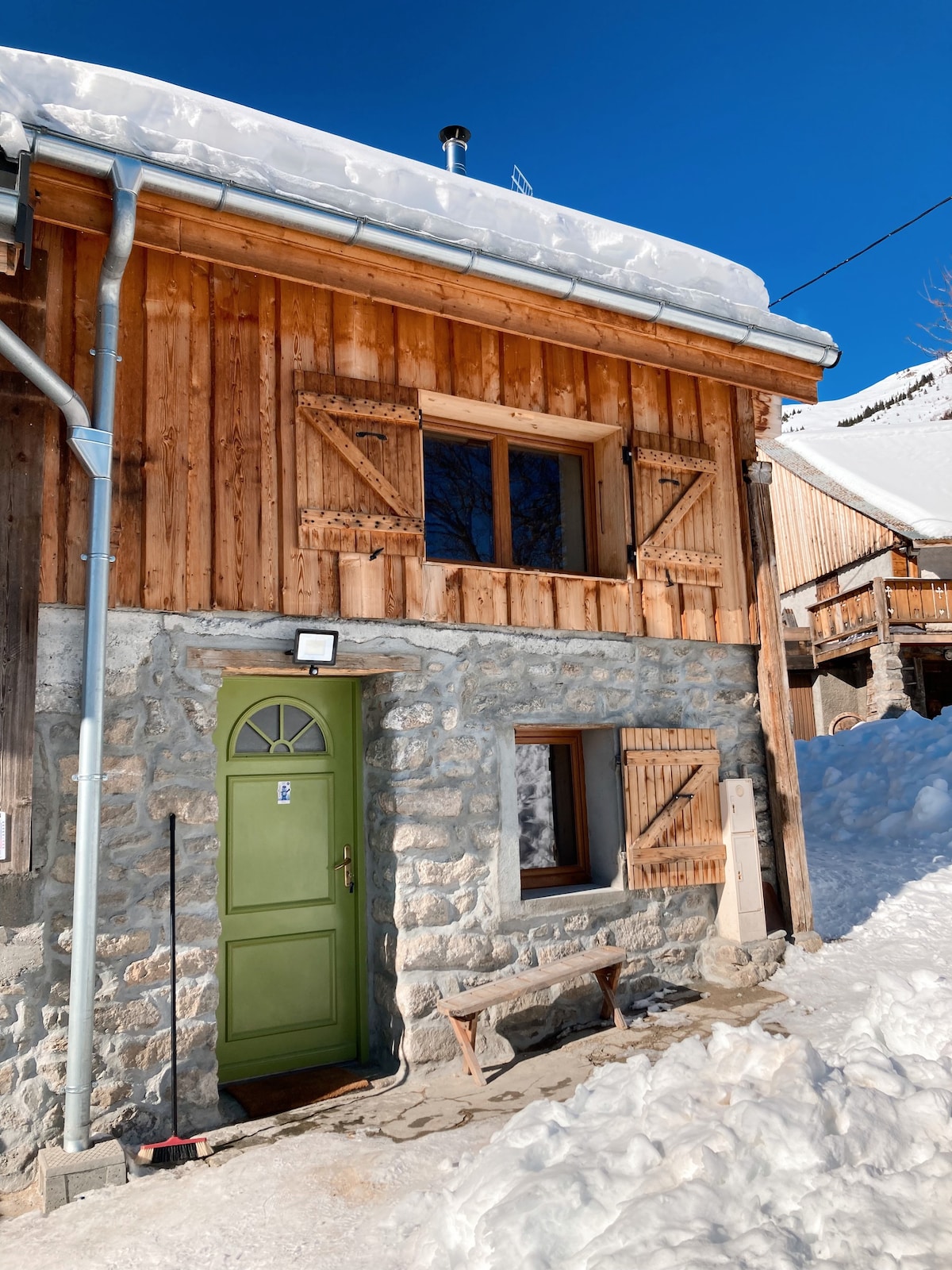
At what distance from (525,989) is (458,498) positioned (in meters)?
2.88

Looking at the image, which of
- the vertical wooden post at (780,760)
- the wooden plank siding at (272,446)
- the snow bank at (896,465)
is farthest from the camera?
the snow bank at (896,465)

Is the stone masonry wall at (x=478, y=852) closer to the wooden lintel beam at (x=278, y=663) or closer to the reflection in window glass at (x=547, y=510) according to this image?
the wooden lintel beam at (x=278, y=663)

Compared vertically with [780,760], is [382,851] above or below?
below

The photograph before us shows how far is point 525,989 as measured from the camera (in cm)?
475

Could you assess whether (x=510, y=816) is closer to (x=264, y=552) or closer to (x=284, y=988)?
(x=284, y=988)

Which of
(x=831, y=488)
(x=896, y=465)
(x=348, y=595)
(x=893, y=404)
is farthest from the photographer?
(x=893, y=404)

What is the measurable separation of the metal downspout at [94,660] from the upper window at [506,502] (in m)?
1.97

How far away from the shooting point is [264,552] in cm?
481

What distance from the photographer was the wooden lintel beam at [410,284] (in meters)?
4.30

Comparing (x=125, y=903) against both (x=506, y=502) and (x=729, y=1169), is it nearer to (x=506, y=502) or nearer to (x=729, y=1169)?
(x=729, y=1169)

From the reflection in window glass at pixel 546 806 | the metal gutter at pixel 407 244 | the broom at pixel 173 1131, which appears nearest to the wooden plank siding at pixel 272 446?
the metal gutter at pixel 407 244

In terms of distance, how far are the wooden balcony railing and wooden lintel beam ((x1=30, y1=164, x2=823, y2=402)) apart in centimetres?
1183

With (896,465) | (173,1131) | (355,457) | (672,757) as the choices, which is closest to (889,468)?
(896,465)

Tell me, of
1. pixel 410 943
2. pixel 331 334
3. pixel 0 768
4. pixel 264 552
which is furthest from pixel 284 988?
pixel 331 334
